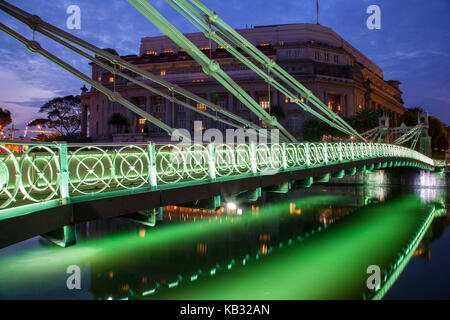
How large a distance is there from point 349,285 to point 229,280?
152 inches

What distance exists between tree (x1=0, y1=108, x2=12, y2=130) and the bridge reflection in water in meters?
42.6

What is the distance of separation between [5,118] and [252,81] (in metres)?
38.7

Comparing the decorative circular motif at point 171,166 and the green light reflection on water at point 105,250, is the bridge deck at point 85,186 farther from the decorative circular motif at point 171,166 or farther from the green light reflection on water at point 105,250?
the green light reflection on water at point 105,250

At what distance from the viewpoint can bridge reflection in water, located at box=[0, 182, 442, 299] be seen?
11047 millimetres

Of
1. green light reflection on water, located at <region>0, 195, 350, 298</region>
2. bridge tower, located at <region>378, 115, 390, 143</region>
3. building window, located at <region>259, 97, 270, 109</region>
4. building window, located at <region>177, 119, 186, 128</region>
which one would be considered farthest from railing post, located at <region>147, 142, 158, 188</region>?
building window, located at <region>177, 119, 186, 128</region>

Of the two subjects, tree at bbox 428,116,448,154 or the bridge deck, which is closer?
the bridge deck

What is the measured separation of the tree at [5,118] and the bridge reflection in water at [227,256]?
140 feet

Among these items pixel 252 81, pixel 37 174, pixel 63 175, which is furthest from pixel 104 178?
pixel 252 81

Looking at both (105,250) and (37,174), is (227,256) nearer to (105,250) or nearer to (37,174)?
(105,250)

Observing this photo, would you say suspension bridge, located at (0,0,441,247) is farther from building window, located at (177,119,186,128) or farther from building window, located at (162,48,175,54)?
building window, located at (162,48,175,54)

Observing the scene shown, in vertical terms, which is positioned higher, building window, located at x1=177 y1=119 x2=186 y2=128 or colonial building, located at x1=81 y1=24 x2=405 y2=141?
colonial building, located at x1=81 y1=24 x2=405 y2=141

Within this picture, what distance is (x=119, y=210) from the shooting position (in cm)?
714

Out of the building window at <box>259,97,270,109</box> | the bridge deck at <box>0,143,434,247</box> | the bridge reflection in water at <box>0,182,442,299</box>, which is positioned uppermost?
the building window at <box>259,97,270,109</box>
